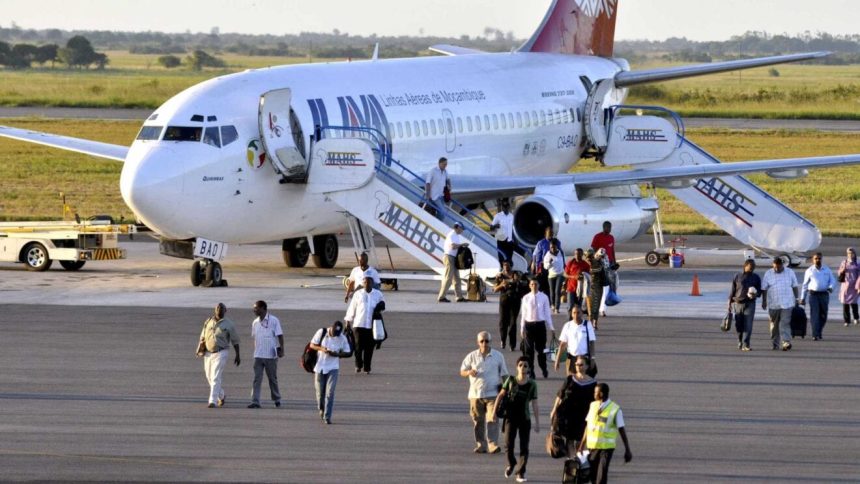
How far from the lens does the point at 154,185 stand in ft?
103

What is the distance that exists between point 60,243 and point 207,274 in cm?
488

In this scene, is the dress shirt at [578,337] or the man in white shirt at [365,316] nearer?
the dress shirt at [578,337]

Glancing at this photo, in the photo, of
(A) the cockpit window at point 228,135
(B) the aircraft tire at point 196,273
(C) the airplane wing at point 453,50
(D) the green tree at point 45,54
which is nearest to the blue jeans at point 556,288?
(A) the cockpit window at point 228,135

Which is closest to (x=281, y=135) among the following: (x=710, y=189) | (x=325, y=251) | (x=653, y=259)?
(x=325, y=251)

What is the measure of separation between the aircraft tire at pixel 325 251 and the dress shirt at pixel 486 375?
64.0ft

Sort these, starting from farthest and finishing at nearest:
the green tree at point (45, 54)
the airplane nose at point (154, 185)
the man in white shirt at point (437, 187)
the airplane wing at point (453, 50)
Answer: the green tree at point (45, 54), the airplane wing at point (453, 50), the man in white shirt at point (437, 187), the airplane nose at point (154, 185)

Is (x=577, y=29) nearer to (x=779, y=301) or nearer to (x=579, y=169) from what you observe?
(x=779, y=301)

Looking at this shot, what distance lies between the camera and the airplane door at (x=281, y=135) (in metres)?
32.8

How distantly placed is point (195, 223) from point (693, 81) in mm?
124805

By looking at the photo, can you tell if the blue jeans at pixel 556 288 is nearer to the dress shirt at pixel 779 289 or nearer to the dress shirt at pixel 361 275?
the dress shirt at pixel 361 275

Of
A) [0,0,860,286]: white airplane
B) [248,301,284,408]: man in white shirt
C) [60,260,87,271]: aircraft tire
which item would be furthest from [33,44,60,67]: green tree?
[248,301,284,408]: man in white shirt

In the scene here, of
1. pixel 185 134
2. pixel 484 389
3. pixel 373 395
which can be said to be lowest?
pixel 373 395

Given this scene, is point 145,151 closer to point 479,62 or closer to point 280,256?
point 280,256

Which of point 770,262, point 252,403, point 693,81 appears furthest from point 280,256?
point 693,81
